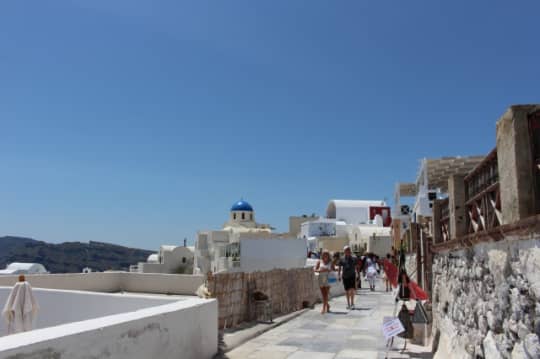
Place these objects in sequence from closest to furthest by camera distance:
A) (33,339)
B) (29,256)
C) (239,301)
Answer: (33,339) → (239,301) → (29,256)

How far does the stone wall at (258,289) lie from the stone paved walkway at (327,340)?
76 cm

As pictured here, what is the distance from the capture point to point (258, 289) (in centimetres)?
1106

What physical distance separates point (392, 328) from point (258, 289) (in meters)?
4.66

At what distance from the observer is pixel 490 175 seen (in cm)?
483

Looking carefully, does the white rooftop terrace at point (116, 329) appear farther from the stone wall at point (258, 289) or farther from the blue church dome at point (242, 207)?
the blue church dome at point (242, 207)

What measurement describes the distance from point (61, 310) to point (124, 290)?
7664mm

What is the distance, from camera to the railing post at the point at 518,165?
137 inches

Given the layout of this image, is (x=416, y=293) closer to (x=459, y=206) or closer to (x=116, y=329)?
(x=459, y=206)

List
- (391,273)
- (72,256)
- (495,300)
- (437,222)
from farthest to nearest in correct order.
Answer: (72,256) → (391,273) → (437,222) → (495,300)

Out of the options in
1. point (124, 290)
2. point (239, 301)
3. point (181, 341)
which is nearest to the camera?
point (181, 341)

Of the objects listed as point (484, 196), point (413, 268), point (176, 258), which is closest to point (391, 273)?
point (484, 196)

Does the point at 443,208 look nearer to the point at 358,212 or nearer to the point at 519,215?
the point at 519,215

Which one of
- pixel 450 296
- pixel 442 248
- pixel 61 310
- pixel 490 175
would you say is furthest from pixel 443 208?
pixel 61 310

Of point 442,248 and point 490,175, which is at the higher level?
point 490,175
